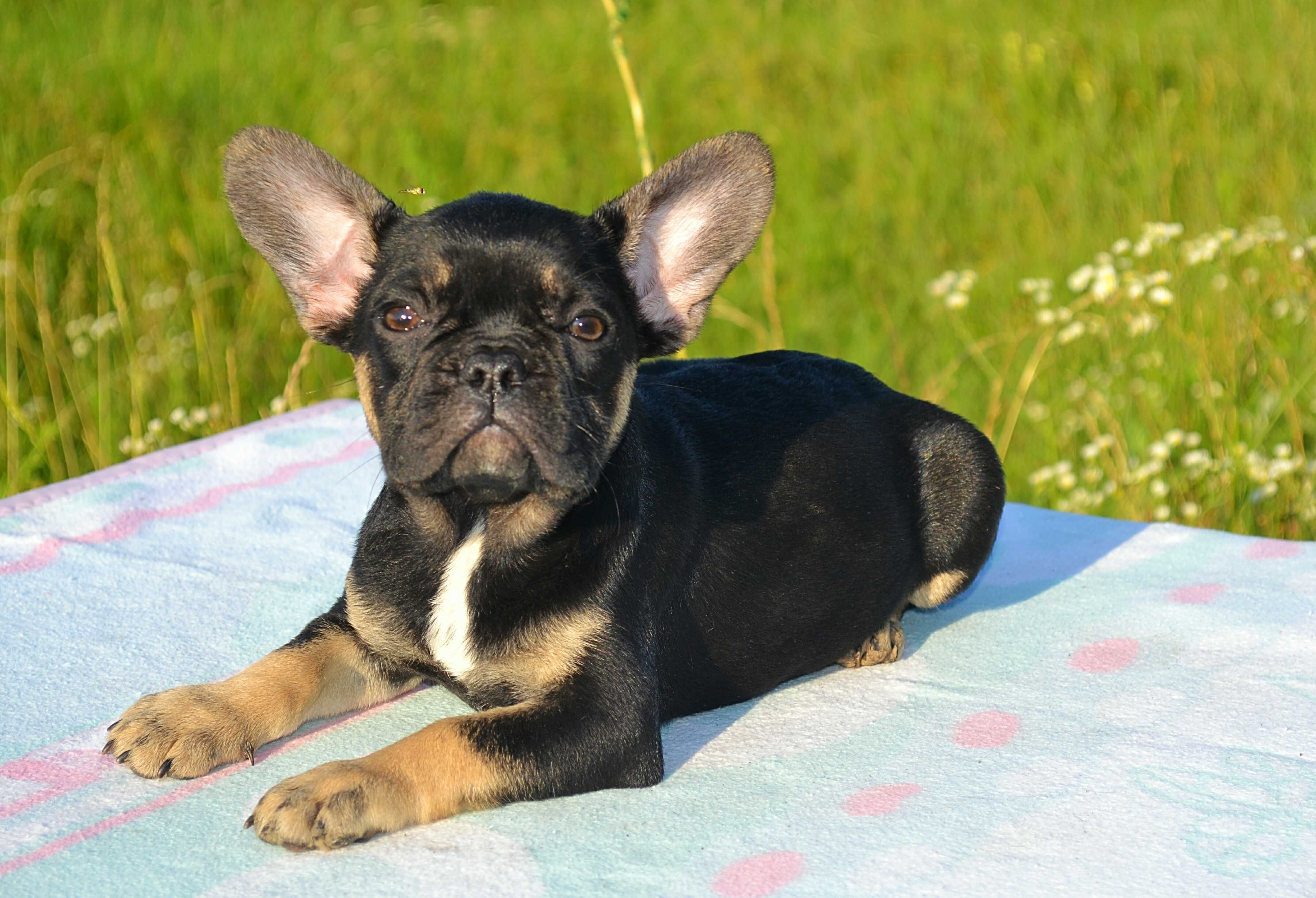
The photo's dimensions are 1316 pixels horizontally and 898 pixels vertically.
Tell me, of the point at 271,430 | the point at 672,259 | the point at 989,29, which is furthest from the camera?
the point at 989,29

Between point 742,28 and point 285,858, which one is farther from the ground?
point 742,28

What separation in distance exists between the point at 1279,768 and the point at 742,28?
10216mm

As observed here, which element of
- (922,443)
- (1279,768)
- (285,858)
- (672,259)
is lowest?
(1279,768)

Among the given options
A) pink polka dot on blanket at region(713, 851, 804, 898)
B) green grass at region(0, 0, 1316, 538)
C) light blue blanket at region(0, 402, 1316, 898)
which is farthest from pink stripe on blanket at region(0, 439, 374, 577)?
pink polka dot on blanket at region(713, 851, 804, 898)

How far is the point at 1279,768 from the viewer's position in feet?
13.5

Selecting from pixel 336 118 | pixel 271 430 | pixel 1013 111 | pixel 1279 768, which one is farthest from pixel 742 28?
pixel 1279 768

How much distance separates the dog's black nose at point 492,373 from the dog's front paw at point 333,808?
95cm

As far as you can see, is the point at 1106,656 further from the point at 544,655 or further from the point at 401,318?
the point at 401,318

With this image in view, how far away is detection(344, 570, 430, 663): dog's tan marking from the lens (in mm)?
4164

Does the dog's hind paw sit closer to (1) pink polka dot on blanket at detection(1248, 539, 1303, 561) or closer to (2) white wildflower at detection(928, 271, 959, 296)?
(1) pink polka dot on blanket at detection(1248, 539, 1303, 561)

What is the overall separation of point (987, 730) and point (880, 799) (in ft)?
1.86

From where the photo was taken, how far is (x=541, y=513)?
4.07m

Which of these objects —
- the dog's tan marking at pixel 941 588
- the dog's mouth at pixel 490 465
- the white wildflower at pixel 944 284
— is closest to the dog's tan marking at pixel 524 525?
the dog's mouth at pixel 490 465

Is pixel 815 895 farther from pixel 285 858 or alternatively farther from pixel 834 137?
pixel 834 137
